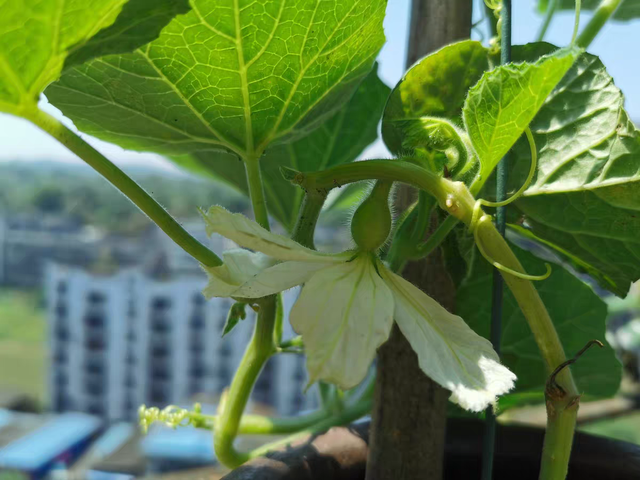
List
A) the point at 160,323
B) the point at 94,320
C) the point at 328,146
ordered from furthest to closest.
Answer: the point at 94,320, the point at 160,323, the point at 328,146

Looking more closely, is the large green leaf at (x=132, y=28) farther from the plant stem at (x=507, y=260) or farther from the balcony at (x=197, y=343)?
the balcony at (x=197, y=343)

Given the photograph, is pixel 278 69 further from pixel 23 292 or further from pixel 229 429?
pixel 23 292

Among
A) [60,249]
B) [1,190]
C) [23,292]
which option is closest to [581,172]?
[60,249]

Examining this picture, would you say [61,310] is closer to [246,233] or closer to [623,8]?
[623,8]

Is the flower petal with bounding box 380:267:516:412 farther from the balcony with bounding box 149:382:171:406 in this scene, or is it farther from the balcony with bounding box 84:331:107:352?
the balcony with bounding box 84:331:107:352

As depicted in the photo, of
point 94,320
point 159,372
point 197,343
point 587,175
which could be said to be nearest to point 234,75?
point 587,175

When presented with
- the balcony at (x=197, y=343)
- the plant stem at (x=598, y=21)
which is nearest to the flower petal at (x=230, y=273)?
the plant stem at (x=598, y=21)
